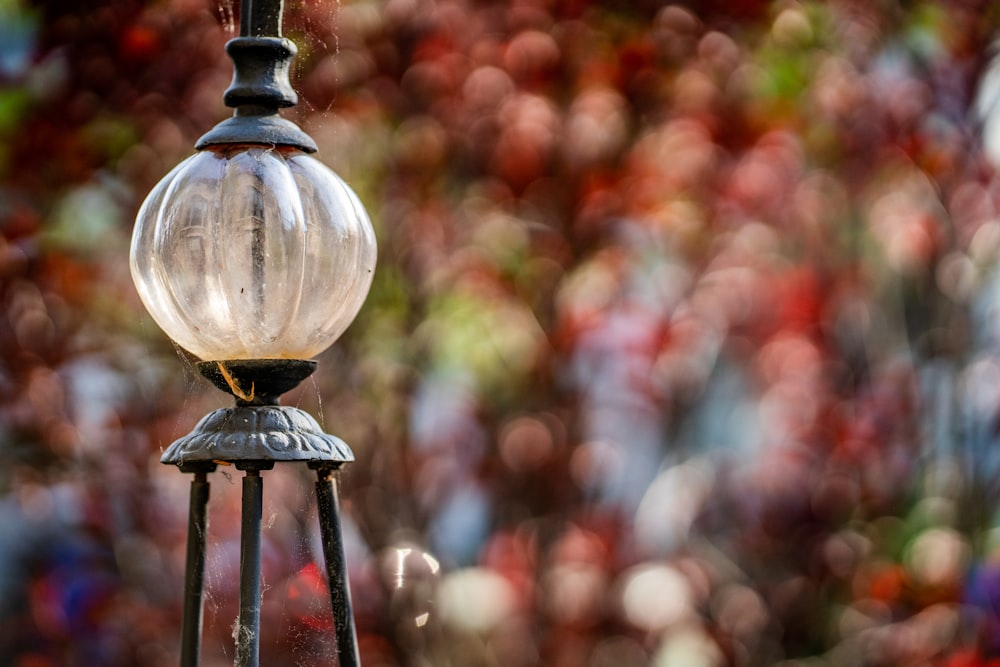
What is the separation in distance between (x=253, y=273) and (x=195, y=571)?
1.71ft

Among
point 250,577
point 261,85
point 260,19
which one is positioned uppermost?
point 260,19

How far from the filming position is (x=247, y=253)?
1696 millimetres

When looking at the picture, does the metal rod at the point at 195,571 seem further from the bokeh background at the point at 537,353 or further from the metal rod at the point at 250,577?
the bokeh background at the point at 537,353

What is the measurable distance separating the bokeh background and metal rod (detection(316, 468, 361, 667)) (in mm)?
2062

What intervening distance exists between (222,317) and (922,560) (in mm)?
3393

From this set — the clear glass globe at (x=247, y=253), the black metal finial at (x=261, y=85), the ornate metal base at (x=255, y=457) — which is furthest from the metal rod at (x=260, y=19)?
the ornate metal base at (x=255, y=457)

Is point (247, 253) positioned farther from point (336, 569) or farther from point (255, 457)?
point (336, 569)

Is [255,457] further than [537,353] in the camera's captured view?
No

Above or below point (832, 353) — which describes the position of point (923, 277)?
above

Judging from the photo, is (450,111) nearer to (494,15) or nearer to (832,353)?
(494,15)

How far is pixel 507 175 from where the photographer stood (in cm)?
405

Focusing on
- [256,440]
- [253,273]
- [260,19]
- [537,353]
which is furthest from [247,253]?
[537,353]

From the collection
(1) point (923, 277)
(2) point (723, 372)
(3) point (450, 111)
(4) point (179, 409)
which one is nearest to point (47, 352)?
(4) point (179, 409)

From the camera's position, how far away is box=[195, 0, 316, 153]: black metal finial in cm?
178
